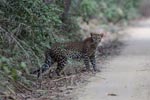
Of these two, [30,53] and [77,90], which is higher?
[30,53]

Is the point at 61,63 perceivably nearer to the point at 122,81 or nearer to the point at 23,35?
the point at 23,35

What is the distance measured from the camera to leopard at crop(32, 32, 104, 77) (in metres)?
12.3

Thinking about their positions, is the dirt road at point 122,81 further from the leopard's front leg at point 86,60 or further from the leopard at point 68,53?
the leopard at point 68,53

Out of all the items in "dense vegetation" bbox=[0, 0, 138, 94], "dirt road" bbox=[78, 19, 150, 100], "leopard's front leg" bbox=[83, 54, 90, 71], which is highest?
"dense vegetation" bbox=[0, 0, 138, 94]

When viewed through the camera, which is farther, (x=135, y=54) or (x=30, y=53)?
(x=135, y=54)

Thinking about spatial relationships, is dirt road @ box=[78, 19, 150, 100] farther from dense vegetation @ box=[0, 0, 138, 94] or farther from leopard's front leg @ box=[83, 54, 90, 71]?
dense vegetation @ box=[0, 0, 138, 94]

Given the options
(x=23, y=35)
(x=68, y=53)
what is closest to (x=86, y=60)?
(x=68, y=53)

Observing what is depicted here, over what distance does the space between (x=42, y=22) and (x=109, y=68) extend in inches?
92.3

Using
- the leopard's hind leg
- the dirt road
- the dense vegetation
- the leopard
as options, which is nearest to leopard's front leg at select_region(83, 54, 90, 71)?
the leopard

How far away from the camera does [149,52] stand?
18.3 metres

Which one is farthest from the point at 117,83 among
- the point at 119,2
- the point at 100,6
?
the point at 119,2

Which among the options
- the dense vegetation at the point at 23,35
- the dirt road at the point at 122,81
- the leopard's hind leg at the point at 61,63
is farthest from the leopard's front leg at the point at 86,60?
the dense vegetation at the point at 23,35

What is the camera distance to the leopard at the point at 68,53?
12343mm

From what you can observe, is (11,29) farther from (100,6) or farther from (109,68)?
(100,6)
